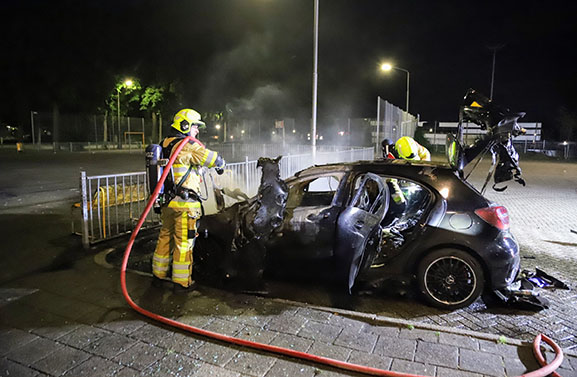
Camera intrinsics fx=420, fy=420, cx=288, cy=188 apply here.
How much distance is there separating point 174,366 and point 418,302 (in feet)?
8.50

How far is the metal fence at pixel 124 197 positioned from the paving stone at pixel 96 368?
84.1 inches

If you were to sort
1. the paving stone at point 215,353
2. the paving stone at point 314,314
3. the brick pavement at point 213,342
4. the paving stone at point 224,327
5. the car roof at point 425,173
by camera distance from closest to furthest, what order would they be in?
the brick pavement at point 213,342 → the paving stone at point 215,353 → the paving stone at point 224,327 → the paving stone at point 314,314 → the car roof at point 425,173

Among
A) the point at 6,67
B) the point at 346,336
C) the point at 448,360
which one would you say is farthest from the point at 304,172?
the point at 6,67

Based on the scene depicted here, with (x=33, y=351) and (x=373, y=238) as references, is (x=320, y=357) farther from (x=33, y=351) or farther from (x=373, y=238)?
(x=33, y=351)

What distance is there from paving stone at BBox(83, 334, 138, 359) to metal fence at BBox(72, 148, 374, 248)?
1851mm

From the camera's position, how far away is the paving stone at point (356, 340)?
333cm

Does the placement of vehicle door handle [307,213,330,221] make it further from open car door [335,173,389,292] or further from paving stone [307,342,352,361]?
paving stone [307,342,352,361]

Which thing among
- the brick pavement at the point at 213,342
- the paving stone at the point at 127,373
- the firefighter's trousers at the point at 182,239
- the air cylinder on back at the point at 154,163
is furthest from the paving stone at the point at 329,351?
the air cylinder on back at the point at 154,163

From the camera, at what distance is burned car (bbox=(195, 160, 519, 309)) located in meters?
4.19

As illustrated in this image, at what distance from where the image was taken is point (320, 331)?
3576 mm

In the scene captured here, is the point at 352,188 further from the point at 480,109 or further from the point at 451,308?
the point at 480,109

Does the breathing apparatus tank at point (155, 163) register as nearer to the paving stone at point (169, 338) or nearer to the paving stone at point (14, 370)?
the paving stone at point (169, 338)

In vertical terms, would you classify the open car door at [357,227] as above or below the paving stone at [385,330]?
above

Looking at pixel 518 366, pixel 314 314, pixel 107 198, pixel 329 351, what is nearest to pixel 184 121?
pixel 314 314
